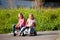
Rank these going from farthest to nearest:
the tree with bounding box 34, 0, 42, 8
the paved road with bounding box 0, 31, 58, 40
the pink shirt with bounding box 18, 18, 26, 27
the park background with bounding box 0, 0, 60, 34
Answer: the tree with bounding box 34, 0, 42, 8 < the park background with bounding box 0, 0, 60, 34 < the pink shirt with bounding box 18, 18, 26, 27 < the paved road with bounding box 0, 31, 58, 40

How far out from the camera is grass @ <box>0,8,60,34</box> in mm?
12680

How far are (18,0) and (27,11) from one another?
1.38 m

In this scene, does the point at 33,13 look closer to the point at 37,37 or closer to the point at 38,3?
the point at 38,3

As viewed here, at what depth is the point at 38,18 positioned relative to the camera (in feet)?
43.4

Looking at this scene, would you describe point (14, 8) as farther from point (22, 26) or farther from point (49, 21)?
point (22, 26)

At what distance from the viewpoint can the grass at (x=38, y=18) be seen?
41.6 feet

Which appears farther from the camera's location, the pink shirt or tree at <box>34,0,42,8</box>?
tree at <box>34,0,42,8</box>

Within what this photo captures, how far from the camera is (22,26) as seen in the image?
1123cm

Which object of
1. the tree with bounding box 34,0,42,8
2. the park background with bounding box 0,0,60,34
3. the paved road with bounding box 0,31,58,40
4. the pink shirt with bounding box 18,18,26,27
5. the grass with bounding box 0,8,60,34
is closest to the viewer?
the paved road with bounding box 0,31,58,40

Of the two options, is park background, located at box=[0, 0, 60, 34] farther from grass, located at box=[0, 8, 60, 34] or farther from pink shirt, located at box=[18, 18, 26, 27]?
pink shirt, located at box=[18, 18, 26, 27]

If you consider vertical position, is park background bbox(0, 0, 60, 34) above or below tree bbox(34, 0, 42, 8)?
below

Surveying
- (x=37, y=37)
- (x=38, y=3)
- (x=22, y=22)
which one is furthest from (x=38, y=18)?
(x=37, y=37)

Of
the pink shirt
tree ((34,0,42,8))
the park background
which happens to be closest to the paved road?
the pink shirt

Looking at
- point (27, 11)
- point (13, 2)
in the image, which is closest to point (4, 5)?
point (13, 2)
